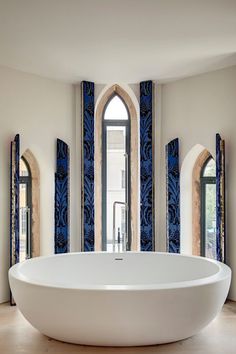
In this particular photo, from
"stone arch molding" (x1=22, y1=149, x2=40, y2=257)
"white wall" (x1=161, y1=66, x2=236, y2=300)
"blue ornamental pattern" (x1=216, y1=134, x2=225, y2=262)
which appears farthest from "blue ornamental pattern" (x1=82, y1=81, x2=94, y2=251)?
"blue ornamental pattern" (x1=216, y1=134, x2=225, y2=262)

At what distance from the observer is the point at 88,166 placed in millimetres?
5391

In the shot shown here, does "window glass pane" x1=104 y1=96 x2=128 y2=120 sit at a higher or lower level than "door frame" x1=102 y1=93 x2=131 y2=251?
higher

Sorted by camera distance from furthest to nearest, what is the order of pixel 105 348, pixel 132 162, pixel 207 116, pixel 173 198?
pixel 132 162
pixel 173 198
pixel 207 116
pixel 105 348

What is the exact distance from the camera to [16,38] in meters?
3.91

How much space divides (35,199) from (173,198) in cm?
159

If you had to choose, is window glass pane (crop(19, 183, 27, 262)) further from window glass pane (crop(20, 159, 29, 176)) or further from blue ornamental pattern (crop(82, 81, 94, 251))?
blue ornamental pattern (crop(82, 81, 94, 251))

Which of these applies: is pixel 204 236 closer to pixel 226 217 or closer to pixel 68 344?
pixel 226 217

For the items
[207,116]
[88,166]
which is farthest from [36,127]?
[207,116]

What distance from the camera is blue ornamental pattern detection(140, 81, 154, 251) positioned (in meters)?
5.34

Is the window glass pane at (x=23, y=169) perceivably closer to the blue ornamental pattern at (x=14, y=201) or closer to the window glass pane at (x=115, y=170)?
the blue ornamental pattern at (x=14, y=201)

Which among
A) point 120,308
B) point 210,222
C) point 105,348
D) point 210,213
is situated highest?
point 210,213

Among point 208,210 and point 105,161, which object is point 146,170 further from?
point 208,210

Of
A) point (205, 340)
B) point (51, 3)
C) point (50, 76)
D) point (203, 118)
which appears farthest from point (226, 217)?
point (51, 3)

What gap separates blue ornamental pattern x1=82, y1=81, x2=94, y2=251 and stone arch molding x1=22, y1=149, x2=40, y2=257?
528 mm
